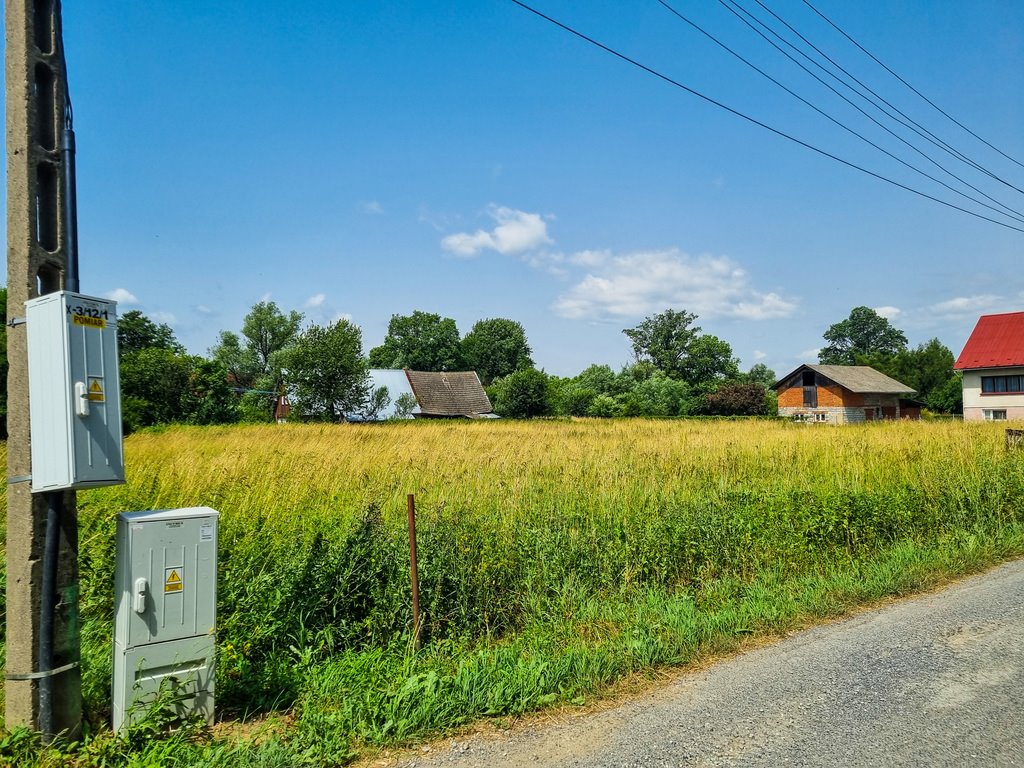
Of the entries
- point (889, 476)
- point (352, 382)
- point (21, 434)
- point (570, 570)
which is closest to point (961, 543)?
point (889, 476)

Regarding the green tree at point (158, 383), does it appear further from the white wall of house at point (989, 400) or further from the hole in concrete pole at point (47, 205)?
the white wall of house at point (989, 400)

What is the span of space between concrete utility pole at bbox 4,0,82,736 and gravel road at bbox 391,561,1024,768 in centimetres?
192

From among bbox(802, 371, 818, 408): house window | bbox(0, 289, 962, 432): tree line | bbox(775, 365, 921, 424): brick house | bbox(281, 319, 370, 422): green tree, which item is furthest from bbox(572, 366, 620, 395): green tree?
bbox(281, 319, 370, 422): green tree

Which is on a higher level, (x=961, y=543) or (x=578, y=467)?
(x=578, y=467)

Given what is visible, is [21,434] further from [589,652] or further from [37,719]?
[589,652]

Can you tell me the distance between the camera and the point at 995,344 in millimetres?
46344

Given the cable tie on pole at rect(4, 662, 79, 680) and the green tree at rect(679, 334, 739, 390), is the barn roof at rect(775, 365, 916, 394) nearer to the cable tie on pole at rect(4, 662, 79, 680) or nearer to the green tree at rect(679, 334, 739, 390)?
the green tree at rect(679, 334, 739, 390)

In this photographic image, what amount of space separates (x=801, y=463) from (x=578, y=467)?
14.1 ft

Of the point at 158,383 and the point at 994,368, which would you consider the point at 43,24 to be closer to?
the point at 158,383

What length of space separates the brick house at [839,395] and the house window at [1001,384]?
9.14m

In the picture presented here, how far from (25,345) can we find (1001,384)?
56158mm

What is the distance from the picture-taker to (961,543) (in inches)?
316

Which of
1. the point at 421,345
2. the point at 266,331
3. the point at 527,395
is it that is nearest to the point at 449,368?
the point at 421,345

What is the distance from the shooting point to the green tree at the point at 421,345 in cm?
9981
